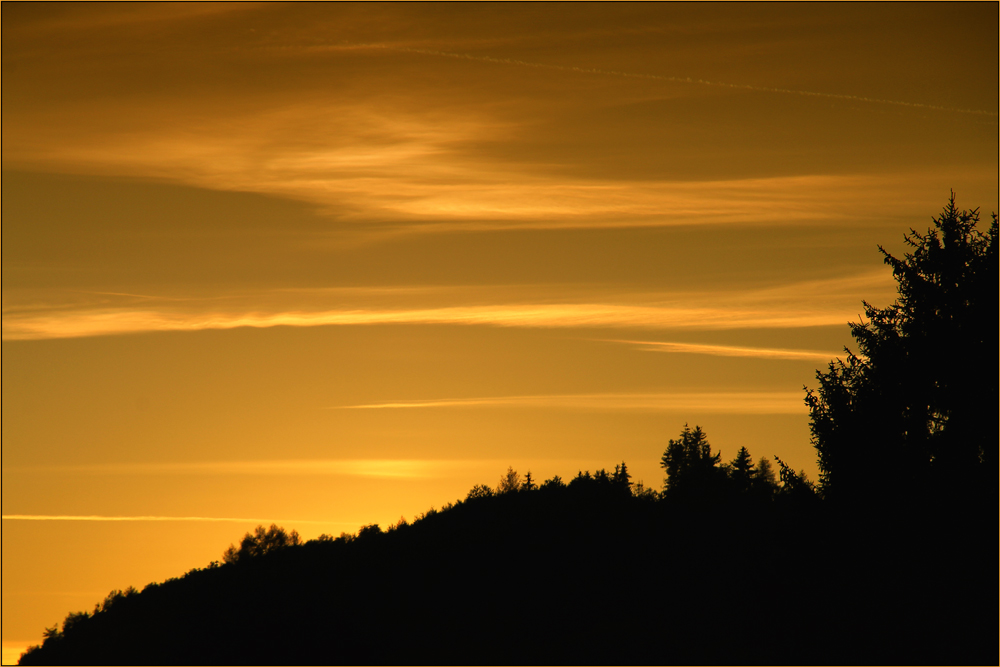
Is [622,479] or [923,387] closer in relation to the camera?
[923,387]

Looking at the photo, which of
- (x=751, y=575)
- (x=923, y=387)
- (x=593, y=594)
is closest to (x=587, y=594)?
(x=593, y=594)

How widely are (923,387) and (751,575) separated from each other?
9254 mm

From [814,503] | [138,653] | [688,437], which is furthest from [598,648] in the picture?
[688,437]

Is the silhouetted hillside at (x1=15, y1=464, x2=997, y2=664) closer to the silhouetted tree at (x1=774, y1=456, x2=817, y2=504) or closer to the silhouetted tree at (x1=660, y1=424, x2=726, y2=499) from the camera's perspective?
the silhouetted tree at (x1=774, y1=456, x2=817, y2=504)

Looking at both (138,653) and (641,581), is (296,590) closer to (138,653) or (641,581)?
(138,653)

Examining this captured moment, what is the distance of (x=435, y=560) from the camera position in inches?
1421

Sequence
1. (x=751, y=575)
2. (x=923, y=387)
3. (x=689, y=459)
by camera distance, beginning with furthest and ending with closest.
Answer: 1. (x=689, y=459)
2. (x=751, y=575)
3. (x=923, y=387)

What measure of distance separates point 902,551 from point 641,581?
9915 mm

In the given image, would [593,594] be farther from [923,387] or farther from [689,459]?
[689,459]

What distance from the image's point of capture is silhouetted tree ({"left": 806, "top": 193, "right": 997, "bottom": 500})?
25250mm

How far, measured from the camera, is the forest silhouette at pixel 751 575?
25.2m

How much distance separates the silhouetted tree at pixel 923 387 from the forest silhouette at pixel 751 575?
56 mm

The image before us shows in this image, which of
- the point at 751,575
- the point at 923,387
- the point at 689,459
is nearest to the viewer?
the point at 923,387

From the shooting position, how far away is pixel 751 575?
31.4 meters
